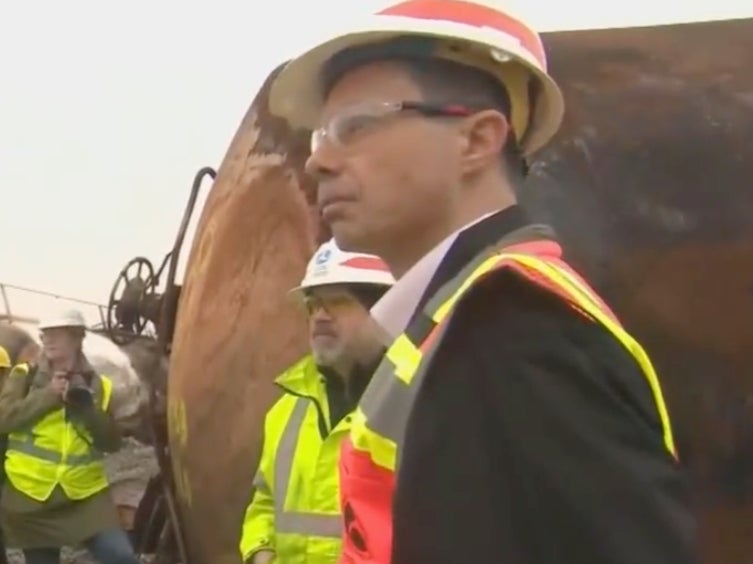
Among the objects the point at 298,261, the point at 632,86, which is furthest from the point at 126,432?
the point at 632,86

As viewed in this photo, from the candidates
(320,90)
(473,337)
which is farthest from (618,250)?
(473,337)

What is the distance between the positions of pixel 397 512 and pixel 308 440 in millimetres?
2010

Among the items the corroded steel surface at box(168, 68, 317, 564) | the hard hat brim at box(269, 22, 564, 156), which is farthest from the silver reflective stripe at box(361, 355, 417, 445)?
the corroded steel surface at box(168, 68, 317, 564)

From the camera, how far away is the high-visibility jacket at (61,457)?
20.8 feet

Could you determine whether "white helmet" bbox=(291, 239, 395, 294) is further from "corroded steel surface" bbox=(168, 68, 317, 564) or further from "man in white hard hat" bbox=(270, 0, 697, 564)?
"man in white hard hat" bbox=(270, 0, 697, 564)

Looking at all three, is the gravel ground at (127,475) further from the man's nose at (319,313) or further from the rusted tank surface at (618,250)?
the man's nose at (319,313)

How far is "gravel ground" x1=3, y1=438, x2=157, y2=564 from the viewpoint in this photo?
761 centimetres

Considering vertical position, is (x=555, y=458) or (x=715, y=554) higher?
(x=555, y=458)

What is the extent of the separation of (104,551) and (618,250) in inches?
125

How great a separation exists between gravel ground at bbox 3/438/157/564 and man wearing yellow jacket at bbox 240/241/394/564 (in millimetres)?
3941

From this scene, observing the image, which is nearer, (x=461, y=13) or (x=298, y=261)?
(x=461, y=13)

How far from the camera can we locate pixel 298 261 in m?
4.12

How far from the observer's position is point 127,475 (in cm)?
778

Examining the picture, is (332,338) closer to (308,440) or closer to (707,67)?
(308,440)
